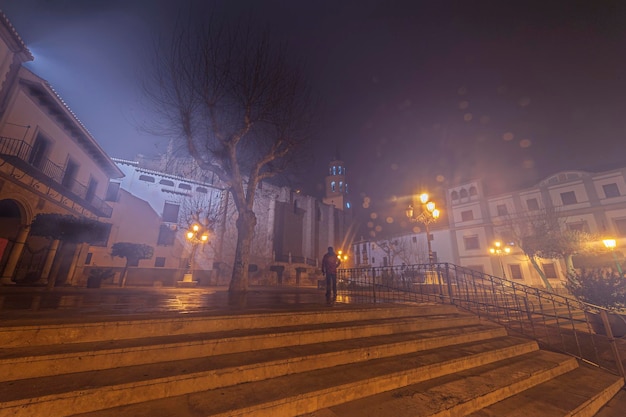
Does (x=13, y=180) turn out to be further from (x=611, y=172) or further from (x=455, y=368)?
(x=611, y=172)

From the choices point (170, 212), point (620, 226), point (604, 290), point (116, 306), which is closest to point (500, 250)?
point (620, 226)

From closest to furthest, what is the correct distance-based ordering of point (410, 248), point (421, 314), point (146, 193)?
point (421, 314) → point (146, 193) → point (410, 248)

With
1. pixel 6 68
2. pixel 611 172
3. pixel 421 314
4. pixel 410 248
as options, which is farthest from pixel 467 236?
pixel 6 68

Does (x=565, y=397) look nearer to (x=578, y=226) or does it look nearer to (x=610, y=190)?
(x=578, y=226)

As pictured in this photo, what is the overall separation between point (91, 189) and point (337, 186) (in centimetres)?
5440

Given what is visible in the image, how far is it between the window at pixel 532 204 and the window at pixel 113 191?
4490 centimetres

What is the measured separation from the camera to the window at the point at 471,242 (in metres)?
30.5

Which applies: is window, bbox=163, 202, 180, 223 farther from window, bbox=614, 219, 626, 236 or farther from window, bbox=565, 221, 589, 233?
window, bbox=614, 219, 626, 236

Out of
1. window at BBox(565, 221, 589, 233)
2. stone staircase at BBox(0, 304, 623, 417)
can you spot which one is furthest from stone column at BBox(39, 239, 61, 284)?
window at BBox(565, 221, 589, 233)

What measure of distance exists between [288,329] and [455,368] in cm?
254

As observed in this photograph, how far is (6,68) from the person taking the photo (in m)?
11.3

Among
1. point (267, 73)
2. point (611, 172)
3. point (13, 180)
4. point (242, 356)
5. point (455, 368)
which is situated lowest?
point (455, 368)

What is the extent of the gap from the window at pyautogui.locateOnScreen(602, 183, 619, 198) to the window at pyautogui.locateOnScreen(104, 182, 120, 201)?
49.6 meters

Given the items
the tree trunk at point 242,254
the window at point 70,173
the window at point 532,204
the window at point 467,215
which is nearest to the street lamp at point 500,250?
the window at point 467,215
